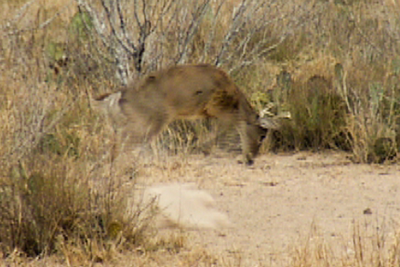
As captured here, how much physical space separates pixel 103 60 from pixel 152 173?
2.00 metres

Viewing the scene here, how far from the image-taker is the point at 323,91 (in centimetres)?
748

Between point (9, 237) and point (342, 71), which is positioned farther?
point (342, 71)

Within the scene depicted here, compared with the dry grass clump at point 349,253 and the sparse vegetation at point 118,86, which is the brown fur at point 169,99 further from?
the dry grass clump at point 349,253

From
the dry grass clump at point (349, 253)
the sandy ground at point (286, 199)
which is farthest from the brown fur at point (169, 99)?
the dry grass clump at point (349, 253)

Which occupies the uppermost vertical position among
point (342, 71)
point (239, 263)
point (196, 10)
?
point (196, 10)

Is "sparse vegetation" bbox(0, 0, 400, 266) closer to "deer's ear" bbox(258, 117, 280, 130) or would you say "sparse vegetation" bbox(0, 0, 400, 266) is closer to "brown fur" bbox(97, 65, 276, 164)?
"brown fur" bbox(97, 65, 276, 164)

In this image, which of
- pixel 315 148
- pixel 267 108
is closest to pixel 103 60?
pixel 267 108

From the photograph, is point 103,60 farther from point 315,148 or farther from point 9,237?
point 9,237

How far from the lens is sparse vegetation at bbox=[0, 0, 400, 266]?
4.49 m

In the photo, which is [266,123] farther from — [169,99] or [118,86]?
[118,86]

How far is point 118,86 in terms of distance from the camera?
7520mm

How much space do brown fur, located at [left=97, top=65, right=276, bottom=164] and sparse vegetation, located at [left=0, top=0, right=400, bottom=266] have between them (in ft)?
0.81

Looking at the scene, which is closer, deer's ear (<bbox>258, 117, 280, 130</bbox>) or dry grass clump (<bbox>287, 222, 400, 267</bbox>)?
dry grass clump (<bbox>287, 222, 400, 267</bbox>)

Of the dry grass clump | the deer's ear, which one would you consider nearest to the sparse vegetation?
the dry grass clump
